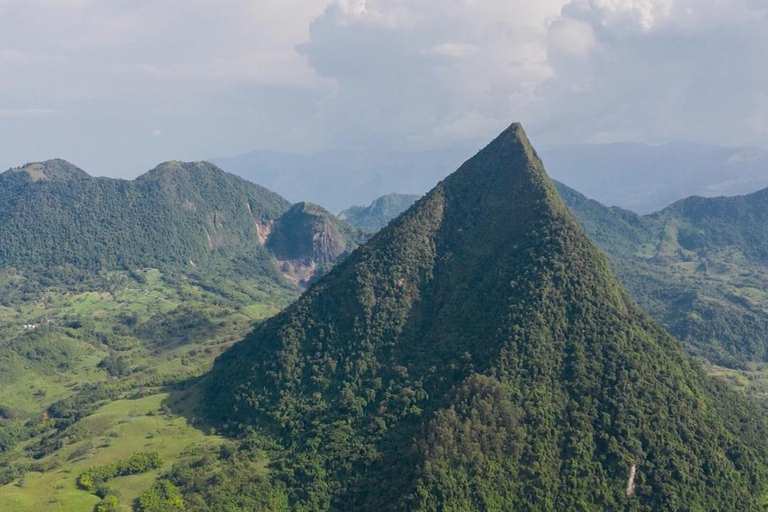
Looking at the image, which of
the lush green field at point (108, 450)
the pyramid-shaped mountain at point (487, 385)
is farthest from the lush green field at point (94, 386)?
the pyramid-shaped mountain at point (487, 385)

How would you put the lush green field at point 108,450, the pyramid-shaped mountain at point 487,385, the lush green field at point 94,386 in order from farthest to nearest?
the lush green field at point 94,386 → the lush green field at point 108,450 → the pyramid-shaped mountain at point 487,385

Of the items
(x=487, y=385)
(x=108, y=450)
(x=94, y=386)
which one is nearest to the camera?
(x=487, y=385)

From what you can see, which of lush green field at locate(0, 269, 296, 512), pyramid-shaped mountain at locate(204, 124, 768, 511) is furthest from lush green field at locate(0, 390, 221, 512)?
pyramid-shaped mountain at locate(204, 124, 768, 511)

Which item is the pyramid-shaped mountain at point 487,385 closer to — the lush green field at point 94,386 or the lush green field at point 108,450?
the lush green field at point 108,450

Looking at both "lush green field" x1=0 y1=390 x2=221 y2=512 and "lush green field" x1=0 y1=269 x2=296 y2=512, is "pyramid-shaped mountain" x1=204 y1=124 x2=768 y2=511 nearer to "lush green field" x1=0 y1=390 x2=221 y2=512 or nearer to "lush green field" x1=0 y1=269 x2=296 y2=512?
"lush green field" x1=0 y1=390 x2=221 y2=512

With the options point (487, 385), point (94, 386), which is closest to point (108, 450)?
point (94, 386)

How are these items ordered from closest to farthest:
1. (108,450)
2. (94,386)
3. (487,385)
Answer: (487,385) < (108,450) < (94,386)

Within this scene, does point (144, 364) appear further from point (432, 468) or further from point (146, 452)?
point (432, 468)

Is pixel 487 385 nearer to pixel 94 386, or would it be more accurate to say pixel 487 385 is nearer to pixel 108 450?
pixel 108 450
